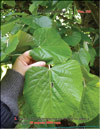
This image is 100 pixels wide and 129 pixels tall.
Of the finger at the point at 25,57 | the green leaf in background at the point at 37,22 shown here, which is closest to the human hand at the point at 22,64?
the finger at the point at 25,57

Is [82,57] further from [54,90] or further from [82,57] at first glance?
[54,90]

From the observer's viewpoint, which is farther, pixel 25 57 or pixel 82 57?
pixel 82 57

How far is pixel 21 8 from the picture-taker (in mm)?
1064

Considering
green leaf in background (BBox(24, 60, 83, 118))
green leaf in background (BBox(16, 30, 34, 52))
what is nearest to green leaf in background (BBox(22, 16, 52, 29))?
green leaf in background (BBox(16, 30, 34, 52))

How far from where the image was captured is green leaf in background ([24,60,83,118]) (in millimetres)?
307

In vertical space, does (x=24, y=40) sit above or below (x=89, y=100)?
above

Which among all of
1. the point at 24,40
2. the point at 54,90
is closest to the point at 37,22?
the point at 24,40

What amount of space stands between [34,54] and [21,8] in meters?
0.86

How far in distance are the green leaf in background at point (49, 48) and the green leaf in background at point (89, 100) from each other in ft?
0.28

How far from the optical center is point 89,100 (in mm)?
385

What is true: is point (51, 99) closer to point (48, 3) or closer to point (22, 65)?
point (22, 65)

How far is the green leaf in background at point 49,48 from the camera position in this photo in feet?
1.11

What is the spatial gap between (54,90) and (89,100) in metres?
0.13

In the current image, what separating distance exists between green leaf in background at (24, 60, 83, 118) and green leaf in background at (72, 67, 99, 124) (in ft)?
0.25
